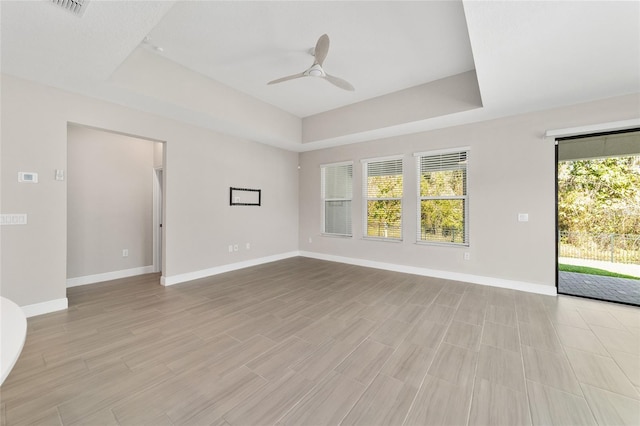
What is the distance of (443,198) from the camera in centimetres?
462

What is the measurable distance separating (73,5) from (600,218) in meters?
8.96

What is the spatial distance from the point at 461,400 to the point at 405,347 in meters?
0.66

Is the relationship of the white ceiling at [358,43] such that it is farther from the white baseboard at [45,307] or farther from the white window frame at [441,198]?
the white baseboard at [45,307]

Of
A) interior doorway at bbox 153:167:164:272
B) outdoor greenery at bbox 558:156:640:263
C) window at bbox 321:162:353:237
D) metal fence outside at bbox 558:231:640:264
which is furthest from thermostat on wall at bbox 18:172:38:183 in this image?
metal fence outside at bbox 558:231:640:264

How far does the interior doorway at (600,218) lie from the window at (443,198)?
139 cm

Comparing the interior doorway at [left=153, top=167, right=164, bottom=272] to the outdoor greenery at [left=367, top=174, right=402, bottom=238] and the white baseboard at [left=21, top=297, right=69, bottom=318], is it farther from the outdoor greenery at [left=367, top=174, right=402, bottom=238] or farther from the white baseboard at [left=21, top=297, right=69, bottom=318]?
the outdoor greenery at [left=367, top=174, right=402, bottom=238]

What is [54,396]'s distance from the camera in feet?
5.47

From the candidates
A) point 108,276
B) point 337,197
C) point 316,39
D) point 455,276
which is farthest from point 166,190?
point 455,276

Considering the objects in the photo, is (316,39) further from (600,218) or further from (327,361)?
(600,218)

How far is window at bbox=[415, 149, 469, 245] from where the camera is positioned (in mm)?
4461

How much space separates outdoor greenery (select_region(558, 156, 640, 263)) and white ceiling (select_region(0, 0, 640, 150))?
2.89 meters

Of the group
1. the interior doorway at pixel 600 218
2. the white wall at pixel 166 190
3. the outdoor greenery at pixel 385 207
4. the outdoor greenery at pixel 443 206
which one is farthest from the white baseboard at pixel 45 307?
the interior doorway at pixel 600 218

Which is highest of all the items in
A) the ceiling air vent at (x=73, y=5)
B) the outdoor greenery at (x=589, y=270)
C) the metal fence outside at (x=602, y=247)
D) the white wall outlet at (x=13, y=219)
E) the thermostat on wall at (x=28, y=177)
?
the ceiling air vent at (x=73, y=5)

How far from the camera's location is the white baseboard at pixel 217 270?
4137 mm
